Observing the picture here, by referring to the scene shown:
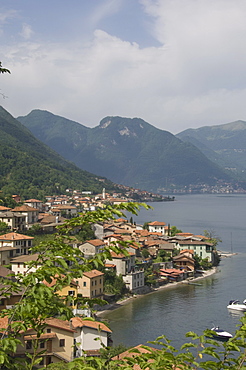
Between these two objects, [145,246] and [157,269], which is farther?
[145,246]

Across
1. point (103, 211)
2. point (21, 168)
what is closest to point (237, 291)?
point (103, 211)

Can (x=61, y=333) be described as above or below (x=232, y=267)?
above

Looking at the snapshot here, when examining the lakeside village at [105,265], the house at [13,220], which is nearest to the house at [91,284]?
the lakeside village at [105,265]

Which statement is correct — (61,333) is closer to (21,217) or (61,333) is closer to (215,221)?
(21,217)

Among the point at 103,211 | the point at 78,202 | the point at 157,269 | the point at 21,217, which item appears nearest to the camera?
the point at 103,211

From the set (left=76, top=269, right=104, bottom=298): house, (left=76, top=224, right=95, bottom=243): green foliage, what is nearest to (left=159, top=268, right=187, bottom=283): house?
(left=76, top=224, right=95, bottom=243): green foliage

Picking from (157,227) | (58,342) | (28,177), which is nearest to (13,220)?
(157,227)

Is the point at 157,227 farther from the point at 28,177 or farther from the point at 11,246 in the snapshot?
the point at 28,177
